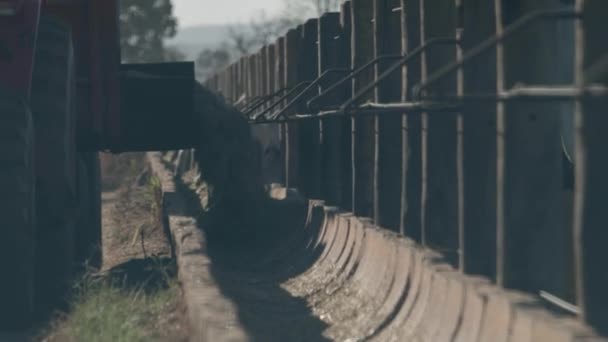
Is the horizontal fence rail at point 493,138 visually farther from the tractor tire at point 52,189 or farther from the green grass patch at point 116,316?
the tractor tire at point 52,189

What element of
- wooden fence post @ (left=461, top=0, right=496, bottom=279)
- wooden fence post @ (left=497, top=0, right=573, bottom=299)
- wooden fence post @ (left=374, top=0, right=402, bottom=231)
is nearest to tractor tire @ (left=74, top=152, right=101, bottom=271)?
wooden fence post @ (left=374, top=0, right=402, bottom=231)

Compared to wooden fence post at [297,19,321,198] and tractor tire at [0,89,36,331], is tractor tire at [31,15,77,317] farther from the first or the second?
wooden fence post at [297,19,321,198]

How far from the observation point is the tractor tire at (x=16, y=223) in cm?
1062

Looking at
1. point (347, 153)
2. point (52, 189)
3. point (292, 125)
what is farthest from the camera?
point (292, 125)

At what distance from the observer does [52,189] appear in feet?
37.3

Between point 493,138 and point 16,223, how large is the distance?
326cm

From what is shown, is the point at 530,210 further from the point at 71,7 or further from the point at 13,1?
the point at 71,7

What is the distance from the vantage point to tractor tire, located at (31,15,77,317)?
11.4 metres

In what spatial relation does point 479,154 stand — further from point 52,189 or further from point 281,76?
point 281,76

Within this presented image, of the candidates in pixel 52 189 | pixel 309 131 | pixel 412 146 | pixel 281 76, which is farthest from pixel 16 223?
pixel 281 76

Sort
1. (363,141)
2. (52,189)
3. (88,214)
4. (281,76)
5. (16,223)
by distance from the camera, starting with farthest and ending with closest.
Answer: (281,76), (88,214), (363,141), (52,189), (16,223)

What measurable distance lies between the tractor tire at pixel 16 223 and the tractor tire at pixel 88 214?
234 cm

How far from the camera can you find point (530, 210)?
834 cm

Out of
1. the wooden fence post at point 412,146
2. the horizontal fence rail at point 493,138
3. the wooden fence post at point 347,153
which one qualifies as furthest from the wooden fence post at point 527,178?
the wooden fence post at point 347,153
